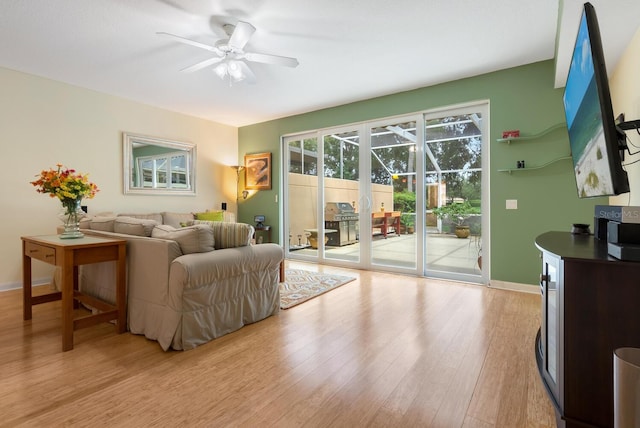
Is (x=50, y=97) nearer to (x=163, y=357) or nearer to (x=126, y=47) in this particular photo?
(x=126, y=47)

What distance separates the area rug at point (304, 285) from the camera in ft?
10.3

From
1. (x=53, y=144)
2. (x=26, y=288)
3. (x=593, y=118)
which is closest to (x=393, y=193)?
(x=593, y=118)

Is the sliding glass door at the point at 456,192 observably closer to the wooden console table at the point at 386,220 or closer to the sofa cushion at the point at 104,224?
the wooden console table at the point at 386,220

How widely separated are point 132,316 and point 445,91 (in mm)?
4156

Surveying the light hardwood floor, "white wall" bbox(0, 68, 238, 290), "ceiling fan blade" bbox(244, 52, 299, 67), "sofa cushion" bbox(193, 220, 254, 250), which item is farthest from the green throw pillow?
"ceiling fan blade" bbox(244, 52, 299, 67)

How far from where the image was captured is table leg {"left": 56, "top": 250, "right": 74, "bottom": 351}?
2.02m

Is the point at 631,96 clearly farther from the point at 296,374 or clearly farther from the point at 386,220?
the point at 296,374

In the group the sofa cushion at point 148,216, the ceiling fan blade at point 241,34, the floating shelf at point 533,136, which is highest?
the ceiling fan blade at point 241,34

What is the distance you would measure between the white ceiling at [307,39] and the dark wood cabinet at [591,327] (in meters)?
1.84

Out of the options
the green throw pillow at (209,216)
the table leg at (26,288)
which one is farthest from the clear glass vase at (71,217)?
the green throw pillow at (209,216)

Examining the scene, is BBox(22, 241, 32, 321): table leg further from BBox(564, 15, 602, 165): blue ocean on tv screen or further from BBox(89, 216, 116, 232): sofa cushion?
BBox(564, 15, 602, 165): blue ocean on tv screen

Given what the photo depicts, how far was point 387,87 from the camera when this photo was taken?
4.11 m

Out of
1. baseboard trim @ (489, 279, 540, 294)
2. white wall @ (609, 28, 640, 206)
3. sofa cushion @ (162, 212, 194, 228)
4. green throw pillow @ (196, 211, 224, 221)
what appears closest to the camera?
white wall @ (609, 28, 640, 206)

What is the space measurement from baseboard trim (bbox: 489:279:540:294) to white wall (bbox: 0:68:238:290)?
490 centimetres
